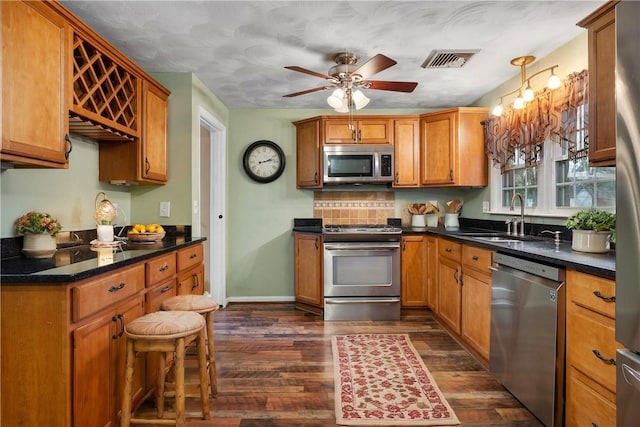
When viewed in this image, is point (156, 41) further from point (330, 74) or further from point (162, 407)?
point (162, 407)

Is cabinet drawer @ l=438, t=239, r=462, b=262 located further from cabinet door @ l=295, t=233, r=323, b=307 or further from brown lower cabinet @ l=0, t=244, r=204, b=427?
brown lower cabinet @ l=0, t=244, r=204, b=427

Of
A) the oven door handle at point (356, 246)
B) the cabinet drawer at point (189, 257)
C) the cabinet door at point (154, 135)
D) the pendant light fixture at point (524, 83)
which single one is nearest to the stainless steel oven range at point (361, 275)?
the oven door handle at point (356, 246)

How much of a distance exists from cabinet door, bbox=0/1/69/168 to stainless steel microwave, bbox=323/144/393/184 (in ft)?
8.36

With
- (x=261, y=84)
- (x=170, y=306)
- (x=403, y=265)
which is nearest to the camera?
(x=170, y=306)

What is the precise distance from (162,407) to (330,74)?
2.48 meters

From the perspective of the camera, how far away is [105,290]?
160 centimetres

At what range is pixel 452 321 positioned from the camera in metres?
3.12

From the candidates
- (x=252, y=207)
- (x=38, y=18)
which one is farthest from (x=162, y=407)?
(x=252, y=207)

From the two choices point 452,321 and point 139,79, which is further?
point 452,321

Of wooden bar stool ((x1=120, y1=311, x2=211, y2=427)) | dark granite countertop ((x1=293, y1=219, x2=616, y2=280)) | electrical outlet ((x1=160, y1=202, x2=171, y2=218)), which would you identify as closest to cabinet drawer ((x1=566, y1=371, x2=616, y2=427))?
dark granite countertop ((x1=293, y1=219, x2=616, y2=280))

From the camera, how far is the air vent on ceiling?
2.73 metres

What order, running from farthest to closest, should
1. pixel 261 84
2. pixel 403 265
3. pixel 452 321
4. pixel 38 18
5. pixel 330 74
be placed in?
pixel 403 265, pixel 261 84, pixel 452 321, pixel 330 74, pixel 38 18

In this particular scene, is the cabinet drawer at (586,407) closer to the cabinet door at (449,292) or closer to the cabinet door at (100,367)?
the cabinet door at (449,292)

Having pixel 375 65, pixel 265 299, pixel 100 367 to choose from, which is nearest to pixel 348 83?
pixel 375 65
